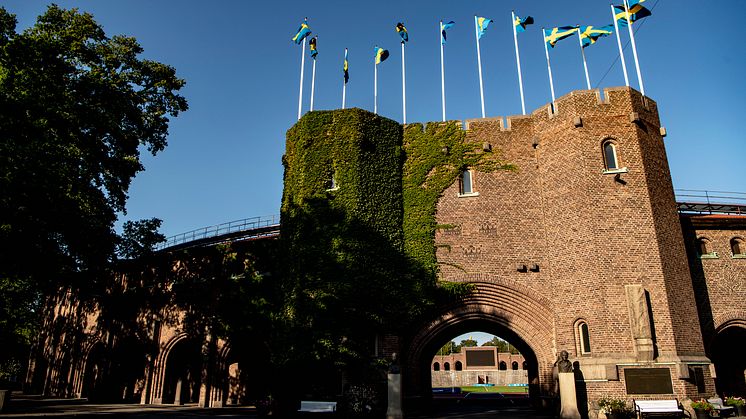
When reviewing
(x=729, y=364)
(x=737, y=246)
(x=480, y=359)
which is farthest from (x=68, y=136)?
(x=480, y=359)

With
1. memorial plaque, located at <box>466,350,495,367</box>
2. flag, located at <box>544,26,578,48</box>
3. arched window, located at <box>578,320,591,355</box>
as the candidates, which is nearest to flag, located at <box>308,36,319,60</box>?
flag, located at <box>544,26,578,48</box>

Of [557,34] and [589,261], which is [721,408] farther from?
[557,34]

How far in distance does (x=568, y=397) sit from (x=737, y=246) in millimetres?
11003

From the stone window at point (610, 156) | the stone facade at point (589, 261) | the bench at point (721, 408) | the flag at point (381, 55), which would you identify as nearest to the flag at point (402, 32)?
the flag at point (381, 55)

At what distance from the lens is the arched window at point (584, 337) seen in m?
17.0

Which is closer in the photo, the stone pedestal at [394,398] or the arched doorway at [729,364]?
the stone pedestal at [394,398]

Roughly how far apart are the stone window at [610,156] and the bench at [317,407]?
1294 cm

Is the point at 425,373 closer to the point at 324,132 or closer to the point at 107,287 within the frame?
the point at 324,132

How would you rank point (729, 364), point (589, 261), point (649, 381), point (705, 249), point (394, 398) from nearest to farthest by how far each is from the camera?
point (649, 381) → point (394, 398) → point (589, 261) → point (705, 249) → point (729, 364)

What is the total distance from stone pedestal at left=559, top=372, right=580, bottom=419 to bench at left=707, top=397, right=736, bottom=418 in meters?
4.29

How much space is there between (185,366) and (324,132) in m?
15.7

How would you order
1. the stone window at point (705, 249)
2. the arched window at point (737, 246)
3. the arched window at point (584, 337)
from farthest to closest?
the arched window at point (737, 246) → the stone window at point (705, 249) → the arched window at point (584, 337)

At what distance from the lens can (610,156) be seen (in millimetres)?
18734

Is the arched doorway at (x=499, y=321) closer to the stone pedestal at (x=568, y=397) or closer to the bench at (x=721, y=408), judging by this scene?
the stone pedestal at (x=568, y=397)
